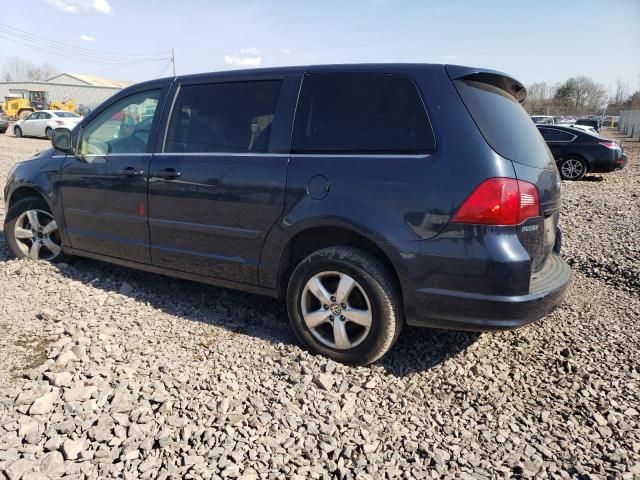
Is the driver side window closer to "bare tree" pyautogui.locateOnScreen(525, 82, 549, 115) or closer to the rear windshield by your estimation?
the rear windshield

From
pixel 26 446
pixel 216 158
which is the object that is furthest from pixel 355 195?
pixel 26 446

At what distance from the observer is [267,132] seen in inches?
132

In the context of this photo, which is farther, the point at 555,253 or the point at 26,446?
the point at 555,253

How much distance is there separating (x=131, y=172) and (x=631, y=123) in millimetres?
43543

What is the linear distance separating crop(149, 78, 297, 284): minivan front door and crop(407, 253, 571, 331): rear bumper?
3.73 ft

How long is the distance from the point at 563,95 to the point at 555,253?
248 ft

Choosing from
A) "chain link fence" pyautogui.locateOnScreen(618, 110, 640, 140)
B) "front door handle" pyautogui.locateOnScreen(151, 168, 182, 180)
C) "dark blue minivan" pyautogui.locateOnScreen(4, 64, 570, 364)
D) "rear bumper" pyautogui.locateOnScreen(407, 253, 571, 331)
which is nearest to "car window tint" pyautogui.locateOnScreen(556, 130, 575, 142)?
"dark blue minivan" pyautogui.locateOnScreen(4, 64, 570, 364)

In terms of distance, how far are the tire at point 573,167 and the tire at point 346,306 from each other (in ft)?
41.9

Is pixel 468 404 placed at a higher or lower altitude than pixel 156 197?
lower

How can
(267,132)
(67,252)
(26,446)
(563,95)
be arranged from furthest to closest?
1. (563,95)
2. (67,252)
3. (267,132)
4. (26,446)

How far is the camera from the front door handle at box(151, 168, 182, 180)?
3652 millimetres

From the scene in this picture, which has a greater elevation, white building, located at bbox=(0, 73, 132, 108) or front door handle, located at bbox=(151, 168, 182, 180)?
white building, located at bbox=(0, 73, 132, 108)

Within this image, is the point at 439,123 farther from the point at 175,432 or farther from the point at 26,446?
the point at 26,446

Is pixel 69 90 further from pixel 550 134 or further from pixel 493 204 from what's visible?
pixel 493 204
